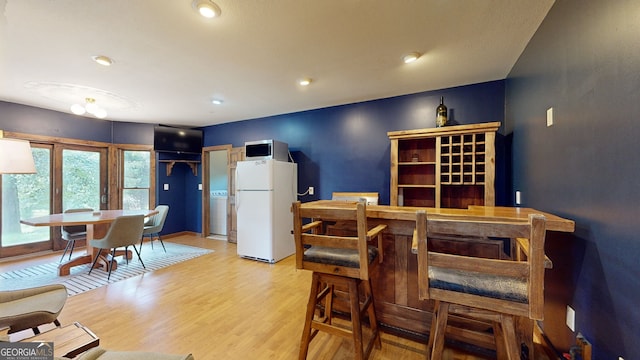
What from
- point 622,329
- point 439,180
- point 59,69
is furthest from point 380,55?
point 59,69

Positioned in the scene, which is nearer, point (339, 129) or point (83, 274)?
point (83, 274)

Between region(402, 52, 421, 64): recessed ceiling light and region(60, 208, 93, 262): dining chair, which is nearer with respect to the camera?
region(402, 52, 421, 64): recessed ceiling light

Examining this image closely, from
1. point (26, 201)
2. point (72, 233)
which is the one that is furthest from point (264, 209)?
point (26, 201)

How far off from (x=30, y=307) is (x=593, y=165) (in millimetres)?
3102

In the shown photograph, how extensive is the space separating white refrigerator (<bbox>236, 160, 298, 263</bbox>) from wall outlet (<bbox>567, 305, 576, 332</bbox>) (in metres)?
3.15

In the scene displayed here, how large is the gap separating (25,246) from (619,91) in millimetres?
6866

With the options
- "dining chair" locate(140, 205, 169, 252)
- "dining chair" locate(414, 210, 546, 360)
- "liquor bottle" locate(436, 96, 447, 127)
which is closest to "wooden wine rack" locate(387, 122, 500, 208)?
"liquor bottle" locate(436, 96, 447, 127)

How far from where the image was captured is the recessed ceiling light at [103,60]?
7.83 feet

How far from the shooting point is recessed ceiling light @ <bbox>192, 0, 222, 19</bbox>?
1.64 meters

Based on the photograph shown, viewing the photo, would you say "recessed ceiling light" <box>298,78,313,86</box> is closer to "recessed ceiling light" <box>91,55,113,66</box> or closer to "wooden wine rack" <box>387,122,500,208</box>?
"wooden wine rack" <box>387,122,500,208</box>

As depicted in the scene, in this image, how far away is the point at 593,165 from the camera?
1.30 m

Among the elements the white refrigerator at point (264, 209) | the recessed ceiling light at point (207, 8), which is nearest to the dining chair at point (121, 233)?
the white refrigerator at point (264, 209)

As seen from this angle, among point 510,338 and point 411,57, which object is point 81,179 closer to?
point 411,57

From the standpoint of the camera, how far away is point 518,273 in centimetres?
103
